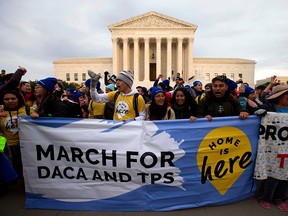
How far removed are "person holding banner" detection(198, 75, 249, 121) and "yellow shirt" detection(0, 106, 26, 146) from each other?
135 inches

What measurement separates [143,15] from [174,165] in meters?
50.4

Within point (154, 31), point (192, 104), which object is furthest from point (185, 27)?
point (192, 104)

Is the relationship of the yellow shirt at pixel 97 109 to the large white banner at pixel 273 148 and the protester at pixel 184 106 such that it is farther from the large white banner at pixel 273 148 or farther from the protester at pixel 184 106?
the large white banner at pixel 273 148

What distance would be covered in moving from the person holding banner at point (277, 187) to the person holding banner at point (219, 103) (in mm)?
654

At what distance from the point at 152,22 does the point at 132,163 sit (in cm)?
5013

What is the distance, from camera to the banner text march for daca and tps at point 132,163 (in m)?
3.29

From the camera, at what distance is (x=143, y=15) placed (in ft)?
159

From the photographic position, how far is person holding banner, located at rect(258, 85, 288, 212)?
3442 mm

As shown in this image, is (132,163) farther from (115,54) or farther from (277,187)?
(115,54)

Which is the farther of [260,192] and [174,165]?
[260,192]

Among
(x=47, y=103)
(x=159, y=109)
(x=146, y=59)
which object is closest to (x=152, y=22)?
(x=146, y=59)

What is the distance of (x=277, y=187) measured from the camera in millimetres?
3596

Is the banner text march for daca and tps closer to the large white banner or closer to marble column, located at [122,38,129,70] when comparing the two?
the large white banner

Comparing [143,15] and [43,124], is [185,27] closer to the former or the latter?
[143,15]
